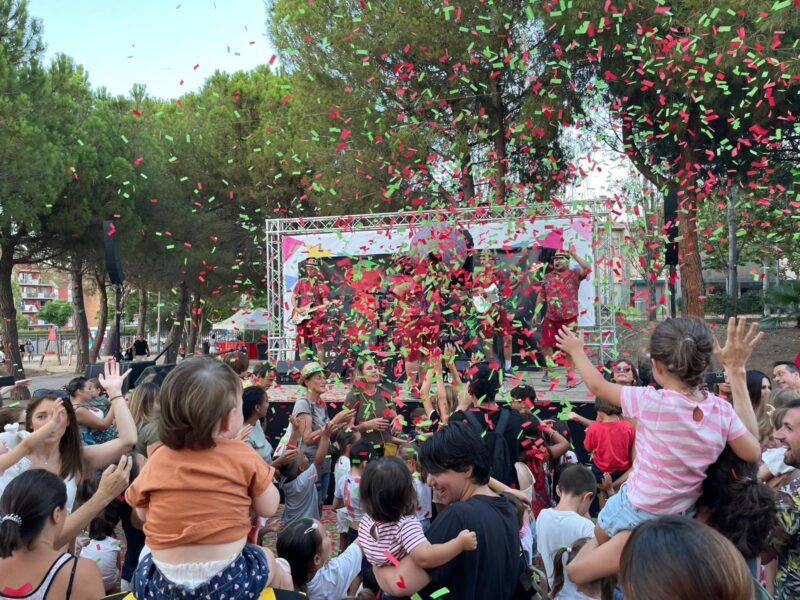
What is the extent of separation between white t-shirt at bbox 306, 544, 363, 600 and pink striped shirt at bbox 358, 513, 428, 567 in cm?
50

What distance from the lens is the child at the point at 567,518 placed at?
105 inches

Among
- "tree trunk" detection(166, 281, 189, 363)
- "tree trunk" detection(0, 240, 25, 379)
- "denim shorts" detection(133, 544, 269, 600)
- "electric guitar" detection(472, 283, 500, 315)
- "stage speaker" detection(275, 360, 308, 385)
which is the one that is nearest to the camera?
"denim shorts" detection(133, 544, 269, 600)

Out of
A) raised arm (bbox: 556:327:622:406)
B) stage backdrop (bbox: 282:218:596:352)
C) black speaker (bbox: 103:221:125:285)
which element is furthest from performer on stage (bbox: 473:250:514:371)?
black speaker (bbox: 103:221:125:285)

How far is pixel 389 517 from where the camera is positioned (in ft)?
7.34

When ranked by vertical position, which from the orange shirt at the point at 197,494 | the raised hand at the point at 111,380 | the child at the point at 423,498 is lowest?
the child at the point at 423,498

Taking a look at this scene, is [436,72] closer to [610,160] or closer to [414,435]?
[610,160]

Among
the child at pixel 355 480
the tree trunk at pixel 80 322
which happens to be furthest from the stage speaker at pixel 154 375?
the tree trunk at pixel 80 322

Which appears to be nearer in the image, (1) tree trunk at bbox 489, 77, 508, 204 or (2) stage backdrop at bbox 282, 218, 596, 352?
(2) stage backdrop at bbox 282, 218, 596, 352

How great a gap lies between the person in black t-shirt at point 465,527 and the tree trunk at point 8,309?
16419mm

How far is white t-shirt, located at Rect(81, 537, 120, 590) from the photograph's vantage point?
9.73 feet

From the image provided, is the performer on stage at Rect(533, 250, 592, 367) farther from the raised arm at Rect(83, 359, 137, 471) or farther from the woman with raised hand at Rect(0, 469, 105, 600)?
the woman with raised hand at Rect(0, 469, 105, 600)

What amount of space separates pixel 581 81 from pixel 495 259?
13.7 feet

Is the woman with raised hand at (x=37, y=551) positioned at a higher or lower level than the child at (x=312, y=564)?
higher

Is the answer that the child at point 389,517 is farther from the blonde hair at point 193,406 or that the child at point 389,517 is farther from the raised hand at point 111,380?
the raised hand at point 111,380
